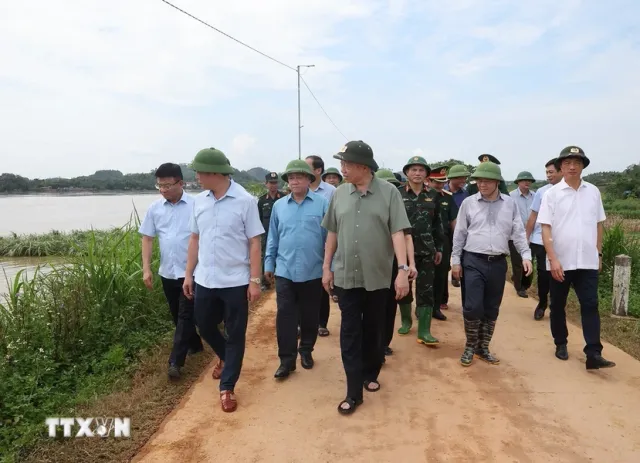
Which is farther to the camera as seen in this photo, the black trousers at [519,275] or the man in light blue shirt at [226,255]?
the black trousers at [519,275]

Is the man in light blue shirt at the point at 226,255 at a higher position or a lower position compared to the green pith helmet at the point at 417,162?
lower

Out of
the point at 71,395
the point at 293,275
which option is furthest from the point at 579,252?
the point at 71,395

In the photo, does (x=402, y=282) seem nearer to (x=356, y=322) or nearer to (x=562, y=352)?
(x=356, y=322)

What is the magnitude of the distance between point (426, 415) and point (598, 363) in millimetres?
1751

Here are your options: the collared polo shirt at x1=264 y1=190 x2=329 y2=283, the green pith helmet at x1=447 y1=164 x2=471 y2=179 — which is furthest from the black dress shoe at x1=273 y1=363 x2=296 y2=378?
the green pith helmet at x1=447 y1=164 x2=471 y2=179

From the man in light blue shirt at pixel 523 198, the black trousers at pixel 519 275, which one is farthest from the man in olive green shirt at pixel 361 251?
the black trousers at pixel 519 275

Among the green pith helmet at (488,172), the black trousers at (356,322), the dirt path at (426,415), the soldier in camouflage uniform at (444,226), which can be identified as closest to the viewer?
the dirt path at (426,415)

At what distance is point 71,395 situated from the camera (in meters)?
3.64

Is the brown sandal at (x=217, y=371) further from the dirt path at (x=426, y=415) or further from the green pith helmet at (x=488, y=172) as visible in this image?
the green pith helmet at (x=488, y=172)

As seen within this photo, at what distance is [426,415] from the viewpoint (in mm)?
3193

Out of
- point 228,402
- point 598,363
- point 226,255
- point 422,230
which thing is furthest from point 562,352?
point 226,255

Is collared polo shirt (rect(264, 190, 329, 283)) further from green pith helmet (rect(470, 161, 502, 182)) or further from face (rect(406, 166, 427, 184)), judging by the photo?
green pith helmet (rect(470, 161, 502, 182))

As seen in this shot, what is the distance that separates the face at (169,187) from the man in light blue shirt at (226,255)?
600 millimetres

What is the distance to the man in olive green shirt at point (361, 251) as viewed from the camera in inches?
127
